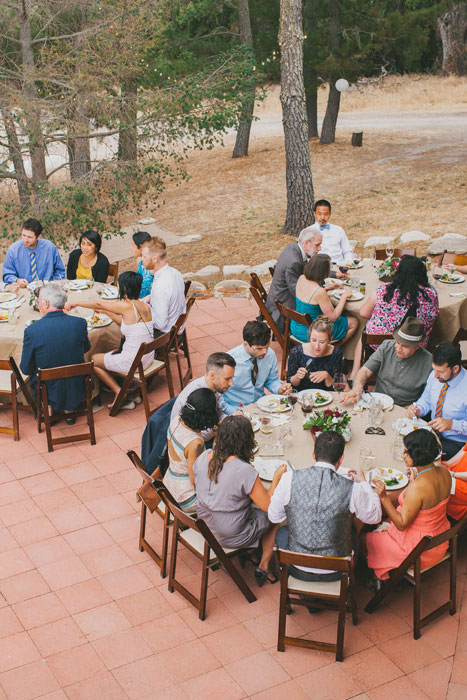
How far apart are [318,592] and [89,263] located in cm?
489

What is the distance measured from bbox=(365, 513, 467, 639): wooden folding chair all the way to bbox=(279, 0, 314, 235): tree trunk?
29.7 feet

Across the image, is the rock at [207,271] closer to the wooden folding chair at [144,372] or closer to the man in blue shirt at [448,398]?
the wooden folding chair at [144,372]

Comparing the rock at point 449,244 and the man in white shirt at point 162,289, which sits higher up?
the man in white shirt at point 162,289

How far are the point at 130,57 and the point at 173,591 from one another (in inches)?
356

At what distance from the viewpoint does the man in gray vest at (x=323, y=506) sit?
377 cm

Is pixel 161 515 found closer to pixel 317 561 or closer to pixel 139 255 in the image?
pixel 317 561

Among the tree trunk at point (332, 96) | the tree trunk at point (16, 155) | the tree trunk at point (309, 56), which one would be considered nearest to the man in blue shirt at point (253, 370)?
the tree trunk at point (16, 155)

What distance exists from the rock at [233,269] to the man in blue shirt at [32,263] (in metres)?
4.27

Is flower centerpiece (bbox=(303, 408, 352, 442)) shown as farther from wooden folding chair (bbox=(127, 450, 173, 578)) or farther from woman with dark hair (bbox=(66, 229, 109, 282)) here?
woman with dark hair (bbox=(66, 229, 109, 282))

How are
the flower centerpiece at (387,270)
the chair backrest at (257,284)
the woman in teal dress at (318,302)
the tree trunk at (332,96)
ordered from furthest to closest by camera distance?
the tree trunk at (332,96)
the chair backrest at (257,284)
the flower centerpiece at (387,270)
the woman in teal dress at (318,302)

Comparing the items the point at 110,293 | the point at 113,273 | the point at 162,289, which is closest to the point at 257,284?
the point at 162,289

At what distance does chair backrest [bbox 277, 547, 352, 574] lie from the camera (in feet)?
11.6

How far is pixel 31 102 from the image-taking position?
10422mm

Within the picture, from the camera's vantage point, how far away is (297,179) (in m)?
12.3
